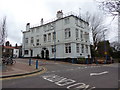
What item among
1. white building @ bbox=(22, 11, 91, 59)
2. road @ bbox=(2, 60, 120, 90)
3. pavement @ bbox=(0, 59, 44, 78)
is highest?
white building @ bbox=(22, 11, 91, 59)

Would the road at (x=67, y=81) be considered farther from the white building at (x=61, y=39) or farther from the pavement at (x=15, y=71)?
the white building at (x=61, y=39)

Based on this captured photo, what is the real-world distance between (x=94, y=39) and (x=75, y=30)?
47.7ft

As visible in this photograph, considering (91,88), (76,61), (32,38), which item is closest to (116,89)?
(91,88)

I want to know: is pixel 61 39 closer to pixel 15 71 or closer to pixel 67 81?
pixel 15 71

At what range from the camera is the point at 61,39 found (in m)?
30.3

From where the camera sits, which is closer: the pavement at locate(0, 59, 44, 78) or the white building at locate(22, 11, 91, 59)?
the pavement at locate(0, 59, 44, 78)

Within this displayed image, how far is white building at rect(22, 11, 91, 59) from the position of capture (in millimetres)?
28375

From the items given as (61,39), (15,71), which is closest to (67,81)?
(15,71)

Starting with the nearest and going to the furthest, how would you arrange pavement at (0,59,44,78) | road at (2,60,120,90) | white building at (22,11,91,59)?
road at (2,60,120,90)
pavement at (0,59,44,78)
white building at (22,11,91,59)

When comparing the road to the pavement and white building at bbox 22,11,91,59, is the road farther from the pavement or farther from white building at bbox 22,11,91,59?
white building at bbox 22,11,91,59

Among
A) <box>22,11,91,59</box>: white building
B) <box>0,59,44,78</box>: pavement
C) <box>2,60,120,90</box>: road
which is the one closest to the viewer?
<box>2,60,120,90</box>: road

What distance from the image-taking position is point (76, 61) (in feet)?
86.1

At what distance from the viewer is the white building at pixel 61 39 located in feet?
→ 93.1

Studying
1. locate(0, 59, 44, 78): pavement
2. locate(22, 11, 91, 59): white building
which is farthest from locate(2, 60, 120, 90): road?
locate(22, 11, 91, 59): white building
